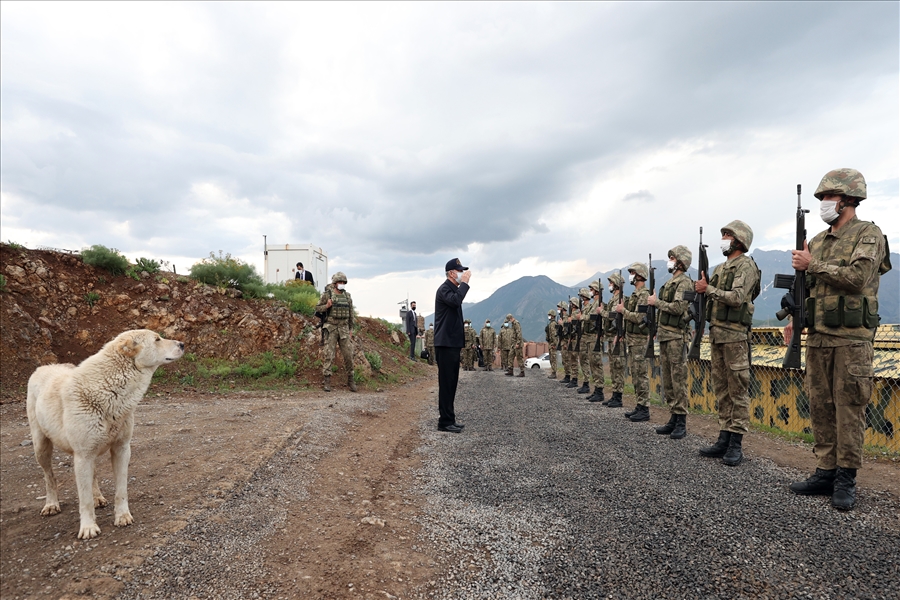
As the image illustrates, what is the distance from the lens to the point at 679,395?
23.5 feet

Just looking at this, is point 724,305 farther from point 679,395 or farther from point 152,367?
point 152,367

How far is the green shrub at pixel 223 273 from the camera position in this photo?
14.5m

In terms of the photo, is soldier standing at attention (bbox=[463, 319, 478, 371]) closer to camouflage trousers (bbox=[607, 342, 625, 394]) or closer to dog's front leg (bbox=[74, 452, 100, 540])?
camouflage trousers (bbox=[607, 342, 625, 394])

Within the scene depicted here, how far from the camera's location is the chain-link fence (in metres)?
6.36

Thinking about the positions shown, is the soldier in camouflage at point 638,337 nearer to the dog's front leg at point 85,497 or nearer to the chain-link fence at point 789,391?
the chain-link fence at point 789,391

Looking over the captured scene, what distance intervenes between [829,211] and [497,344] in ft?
69.7

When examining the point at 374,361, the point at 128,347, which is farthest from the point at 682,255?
the point at 374,361

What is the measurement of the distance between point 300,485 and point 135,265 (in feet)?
41.1

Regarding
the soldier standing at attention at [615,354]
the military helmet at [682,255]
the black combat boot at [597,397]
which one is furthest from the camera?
the black combat boot at [597,397]

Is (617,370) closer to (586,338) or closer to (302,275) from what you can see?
(586,338)

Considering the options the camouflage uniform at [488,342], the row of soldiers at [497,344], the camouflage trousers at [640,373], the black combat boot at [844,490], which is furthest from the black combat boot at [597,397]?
the camouflage uniform at [488,342]

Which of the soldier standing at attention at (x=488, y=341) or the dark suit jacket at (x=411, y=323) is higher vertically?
the dark suit jacket at (x=411, y=323)

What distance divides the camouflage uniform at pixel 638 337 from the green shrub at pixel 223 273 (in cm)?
1122

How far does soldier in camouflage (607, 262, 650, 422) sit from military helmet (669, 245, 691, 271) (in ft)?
4.02
